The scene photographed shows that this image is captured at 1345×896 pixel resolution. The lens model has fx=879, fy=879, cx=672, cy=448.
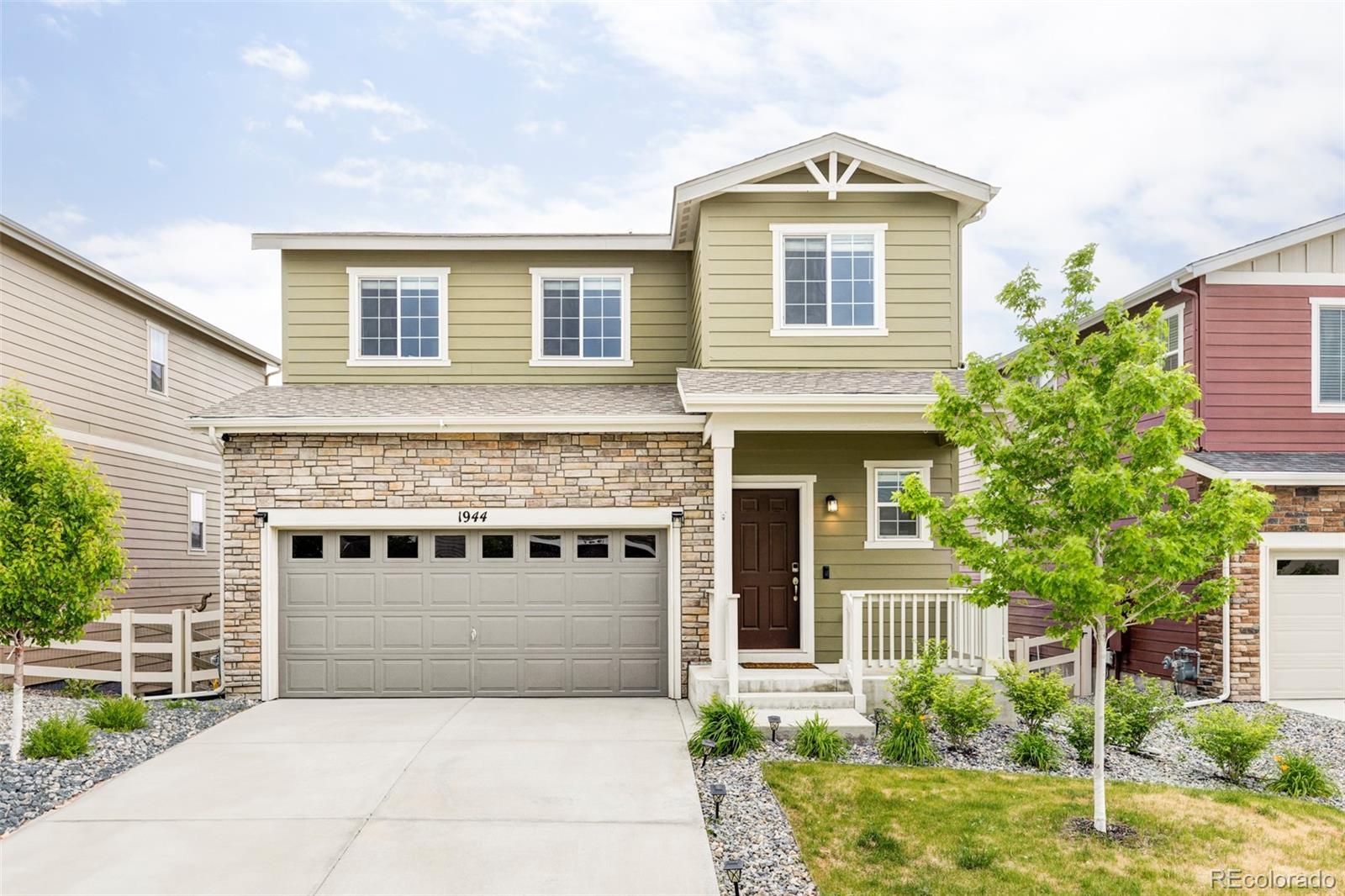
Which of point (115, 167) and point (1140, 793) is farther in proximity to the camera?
point (115, 167)

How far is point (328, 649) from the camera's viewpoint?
35.3 feet

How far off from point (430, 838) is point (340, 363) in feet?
26.9

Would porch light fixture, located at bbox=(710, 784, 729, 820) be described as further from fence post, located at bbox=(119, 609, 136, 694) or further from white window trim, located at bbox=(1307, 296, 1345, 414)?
white window trim, located at bbox=(1307, 296, 1345, 414)

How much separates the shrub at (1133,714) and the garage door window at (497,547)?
6780 mm

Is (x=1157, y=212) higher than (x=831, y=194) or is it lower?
higher

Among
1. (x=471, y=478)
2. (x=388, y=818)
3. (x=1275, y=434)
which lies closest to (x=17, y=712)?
(x=388, y=818)

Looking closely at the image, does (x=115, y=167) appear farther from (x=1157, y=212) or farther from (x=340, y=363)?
(x=1157, y=212)

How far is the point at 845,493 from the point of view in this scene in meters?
11.5

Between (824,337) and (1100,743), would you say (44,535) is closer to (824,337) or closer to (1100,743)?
(824,337)

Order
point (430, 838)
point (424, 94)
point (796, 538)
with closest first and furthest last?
1. point (430, 838)
2. point (796, 538)
3. point (424, 94)

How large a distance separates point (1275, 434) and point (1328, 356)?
1376mm

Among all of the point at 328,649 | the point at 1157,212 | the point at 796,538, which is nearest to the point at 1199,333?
the point at 796,538

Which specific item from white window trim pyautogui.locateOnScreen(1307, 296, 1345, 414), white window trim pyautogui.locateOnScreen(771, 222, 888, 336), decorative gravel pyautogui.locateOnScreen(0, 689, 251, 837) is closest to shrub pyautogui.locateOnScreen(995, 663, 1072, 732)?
white window trim pyautogui.locateOnScreen(771, 222, 888, 336)

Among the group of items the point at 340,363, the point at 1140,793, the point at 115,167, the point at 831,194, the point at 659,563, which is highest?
the point at 115,167
